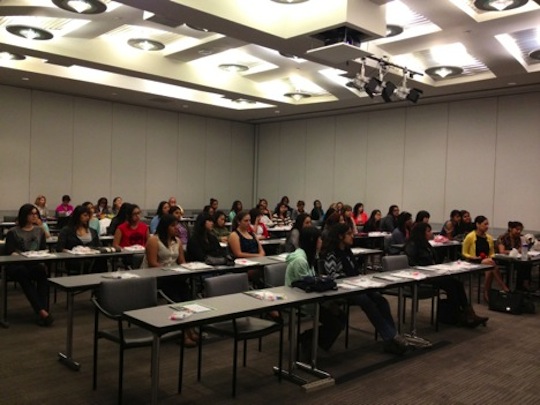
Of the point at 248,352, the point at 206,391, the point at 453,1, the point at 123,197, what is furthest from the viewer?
the point at 123,197

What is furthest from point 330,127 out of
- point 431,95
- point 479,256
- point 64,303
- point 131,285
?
point 131,285

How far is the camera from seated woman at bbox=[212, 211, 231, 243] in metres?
7.57

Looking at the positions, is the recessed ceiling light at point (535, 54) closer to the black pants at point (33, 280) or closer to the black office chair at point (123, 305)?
the black office chair at point (123, 305)

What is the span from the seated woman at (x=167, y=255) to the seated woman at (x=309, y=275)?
3.89 ft

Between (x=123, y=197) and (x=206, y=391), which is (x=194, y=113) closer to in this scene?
(x=123, y=197)

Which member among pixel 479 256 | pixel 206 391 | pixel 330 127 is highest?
pixel 330 127

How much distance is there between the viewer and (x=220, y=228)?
8.05m

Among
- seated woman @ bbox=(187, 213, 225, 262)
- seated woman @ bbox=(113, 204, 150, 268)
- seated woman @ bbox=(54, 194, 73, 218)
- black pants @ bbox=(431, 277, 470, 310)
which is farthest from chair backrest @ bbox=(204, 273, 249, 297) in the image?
seated woman @ bbox=(54, 194, 73, 218)

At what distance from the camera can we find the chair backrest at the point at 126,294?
13.0 feet

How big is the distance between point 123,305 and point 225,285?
867 millimetres

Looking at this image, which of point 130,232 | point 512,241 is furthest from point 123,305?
point 512,241

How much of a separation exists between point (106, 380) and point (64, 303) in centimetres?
293

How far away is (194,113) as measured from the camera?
48.5ft

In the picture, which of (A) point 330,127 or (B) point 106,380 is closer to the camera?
(B) point 106,380
